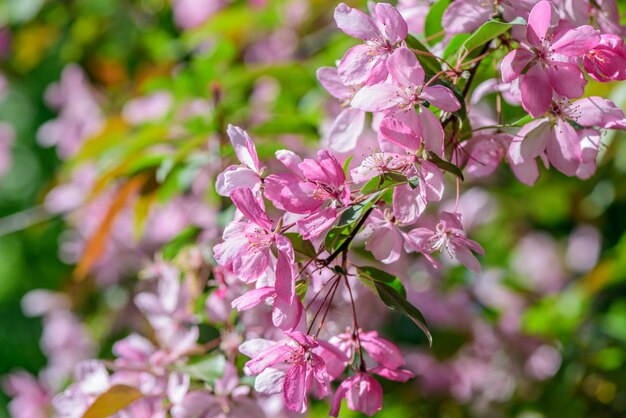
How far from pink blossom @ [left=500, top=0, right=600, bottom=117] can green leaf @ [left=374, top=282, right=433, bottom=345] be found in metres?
0.16

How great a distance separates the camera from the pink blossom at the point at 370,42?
0.53m

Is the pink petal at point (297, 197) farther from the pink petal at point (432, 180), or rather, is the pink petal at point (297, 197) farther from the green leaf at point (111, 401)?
the green leaf at point (111, 401)

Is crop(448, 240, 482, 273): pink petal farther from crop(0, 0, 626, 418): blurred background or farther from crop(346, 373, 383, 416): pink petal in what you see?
crop(0, 0, 626, 418): blurred background

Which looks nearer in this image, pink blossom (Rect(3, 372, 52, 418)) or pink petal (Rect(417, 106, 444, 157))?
pink petal (Rect(417, 106, 444, 157))

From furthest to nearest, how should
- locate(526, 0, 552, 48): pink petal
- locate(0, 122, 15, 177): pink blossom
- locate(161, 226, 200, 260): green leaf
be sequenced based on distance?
1. locate(0, 122, 15, 177): pink blossom
2. locate(161, 226, 200, 260): green leaf
3. locate(526, 0, 552, 48): pink petal

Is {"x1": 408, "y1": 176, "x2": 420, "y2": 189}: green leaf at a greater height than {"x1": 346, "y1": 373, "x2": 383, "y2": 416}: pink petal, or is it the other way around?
{"x1": 408, "y1": 176, "x2": 420, "y2": 189}: green leaf

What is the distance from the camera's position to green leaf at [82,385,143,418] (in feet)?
2.14

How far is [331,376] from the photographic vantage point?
57 cm

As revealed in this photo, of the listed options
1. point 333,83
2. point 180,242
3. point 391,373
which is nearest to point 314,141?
point 180,242

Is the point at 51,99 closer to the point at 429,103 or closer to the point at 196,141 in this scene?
the point at 196,141

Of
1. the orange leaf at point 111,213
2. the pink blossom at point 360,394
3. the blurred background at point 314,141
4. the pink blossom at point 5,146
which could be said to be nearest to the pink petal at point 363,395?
the pink blossom at point 360,394

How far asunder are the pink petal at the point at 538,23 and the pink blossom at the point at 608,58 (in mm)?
37

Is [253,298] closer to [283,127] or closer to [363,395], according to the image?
[363,395]

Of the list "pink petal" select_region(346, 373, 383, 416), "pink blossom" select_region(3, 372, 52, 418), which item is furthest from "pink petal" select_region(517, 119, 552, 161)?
"pink blossom" select_region(3, 372, 52, 418)
